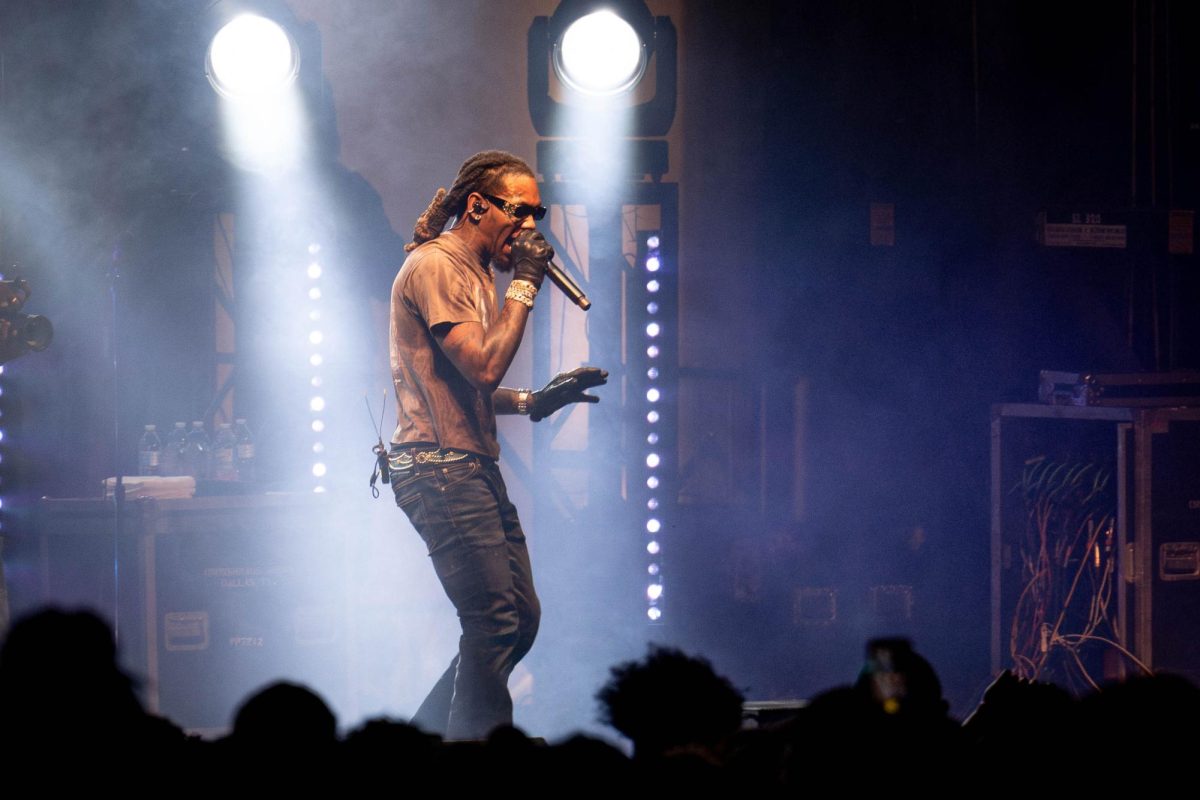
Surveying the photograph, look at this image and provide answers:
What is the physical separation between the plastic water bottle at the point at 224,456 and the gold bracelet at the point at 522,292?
2354 mm

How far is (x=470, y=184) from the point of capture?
Result: 334 cm

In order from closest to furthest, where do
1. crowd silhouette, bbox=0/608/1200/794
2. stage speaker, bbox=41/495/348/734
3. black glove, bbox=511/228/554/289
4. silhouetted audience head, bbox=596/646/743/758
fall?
crowd silhouette, bbox=0/608/1200/794
silhouetted audience head, bbox=596/646/743/758
black glove, bbox=511/228/554/289
stage speaker, bbox=41/495/348/734

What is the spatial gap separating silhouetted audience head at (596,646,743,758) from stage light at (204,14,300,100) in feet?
13.8

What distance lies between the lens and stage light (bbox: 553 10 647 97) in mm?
5242

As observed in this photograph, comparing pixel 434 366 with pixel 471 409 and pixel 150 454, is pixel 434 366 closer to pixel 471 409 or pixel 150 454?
pixel 471 409

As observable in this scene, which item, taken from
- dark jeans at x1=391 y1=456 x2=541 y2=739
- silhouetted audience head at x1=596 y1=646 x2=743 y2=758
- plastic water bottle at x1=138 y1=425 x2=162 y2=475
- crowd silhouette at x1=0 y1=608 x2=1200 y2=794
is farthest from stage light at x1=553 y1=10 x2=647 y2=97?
crowd silhouette at x1=0 y1=608 x2=1200 y2=794

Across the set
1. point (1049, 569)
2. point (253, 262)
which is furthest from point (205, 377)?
point (1049, 569)

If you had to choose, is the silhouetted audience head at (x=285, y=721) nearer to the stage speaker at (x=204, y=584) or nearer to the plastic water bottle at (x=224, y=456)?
the stage speaker at (x=204, y=584)

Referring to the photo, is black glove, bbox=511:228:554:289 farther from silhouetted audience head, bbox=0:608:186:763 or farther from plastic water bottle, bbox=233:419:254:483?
plastic water bottle, bbox=233:419:254:483

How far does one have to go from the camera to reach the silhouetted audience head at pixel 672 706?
1.55 metres

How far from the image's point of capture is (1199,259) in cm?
564

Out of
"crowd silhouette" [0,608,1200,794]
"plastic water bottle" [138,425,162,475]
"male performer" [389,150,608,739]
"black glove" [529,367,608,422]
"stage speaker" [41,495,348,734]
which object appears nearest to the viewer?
"crowd silhouette" [0,608,1200,794]

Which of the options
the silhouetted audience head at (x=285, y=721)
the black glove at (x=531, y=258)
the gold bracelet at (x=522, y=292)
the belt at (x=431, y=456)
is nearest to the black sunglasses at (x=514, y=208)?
the black glove at (x=531, y=258)

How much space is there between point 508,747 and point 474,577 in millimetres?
1747
